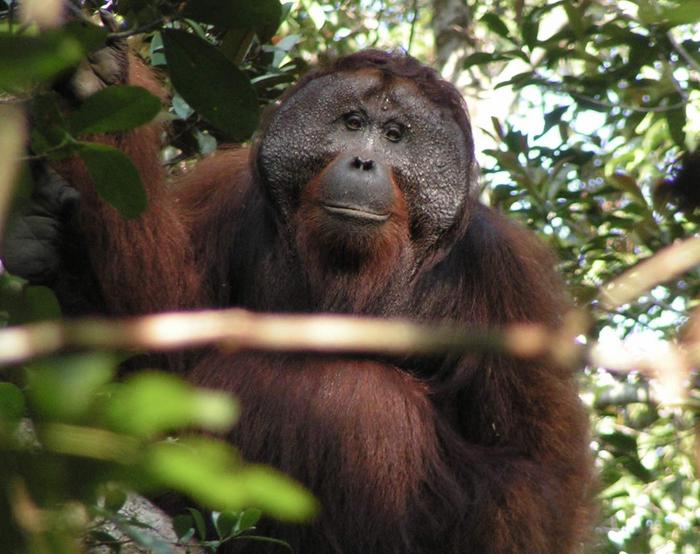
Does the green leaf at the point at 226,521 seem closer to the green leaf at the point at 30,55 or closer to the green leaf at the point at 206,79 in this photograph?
the green leaf at the point at 206,79

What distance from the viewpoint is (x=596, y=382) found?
647 cm

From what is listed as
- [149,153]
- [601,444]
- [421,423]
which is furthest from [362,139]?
[601,444]

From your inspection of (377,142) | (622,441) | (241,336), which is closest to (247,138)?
(377,142)

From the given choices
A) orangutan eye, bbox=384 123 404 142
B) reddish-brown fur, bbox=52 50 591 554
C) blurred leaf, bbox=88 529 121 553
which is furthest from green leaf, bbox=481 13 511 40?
blurred leaf, bbox=88 529 121 553

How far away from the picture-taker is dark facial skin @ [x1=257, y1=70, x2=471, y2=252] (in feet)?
13.8

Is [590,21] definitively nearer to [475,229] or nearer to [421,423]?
[475,229]

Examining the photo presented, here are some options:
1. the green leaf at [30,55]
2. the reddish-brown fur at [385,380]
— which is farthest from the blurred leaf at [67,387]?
the reddish-brown fur at [385,380]

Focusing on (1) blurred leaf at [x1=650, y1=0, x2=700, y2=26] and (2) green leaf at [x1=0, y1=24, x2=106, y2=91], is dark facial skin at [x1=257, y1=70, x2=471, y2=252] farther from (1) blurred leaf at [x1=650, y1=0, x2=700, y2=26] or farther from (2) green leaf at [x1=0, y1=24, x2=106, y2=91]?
(2) green leaf at [x1=0, y1=24, x2=106, y2=91]

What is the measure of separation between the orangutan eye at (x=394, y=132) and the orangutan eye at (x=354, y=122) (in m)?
0.10

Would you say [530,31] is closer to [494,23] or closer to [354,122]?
[494,23]

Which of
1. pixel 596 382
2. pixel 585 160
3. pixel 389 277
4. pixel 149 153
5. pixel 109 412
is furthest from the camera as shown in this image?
pixel 596 382

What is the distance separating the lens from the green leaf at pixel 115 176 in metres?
2.02

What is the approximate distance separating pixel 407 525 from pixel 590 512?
851 millimetres

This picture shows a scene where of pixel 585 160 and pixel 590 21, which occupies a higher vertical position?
pixel 590 21
